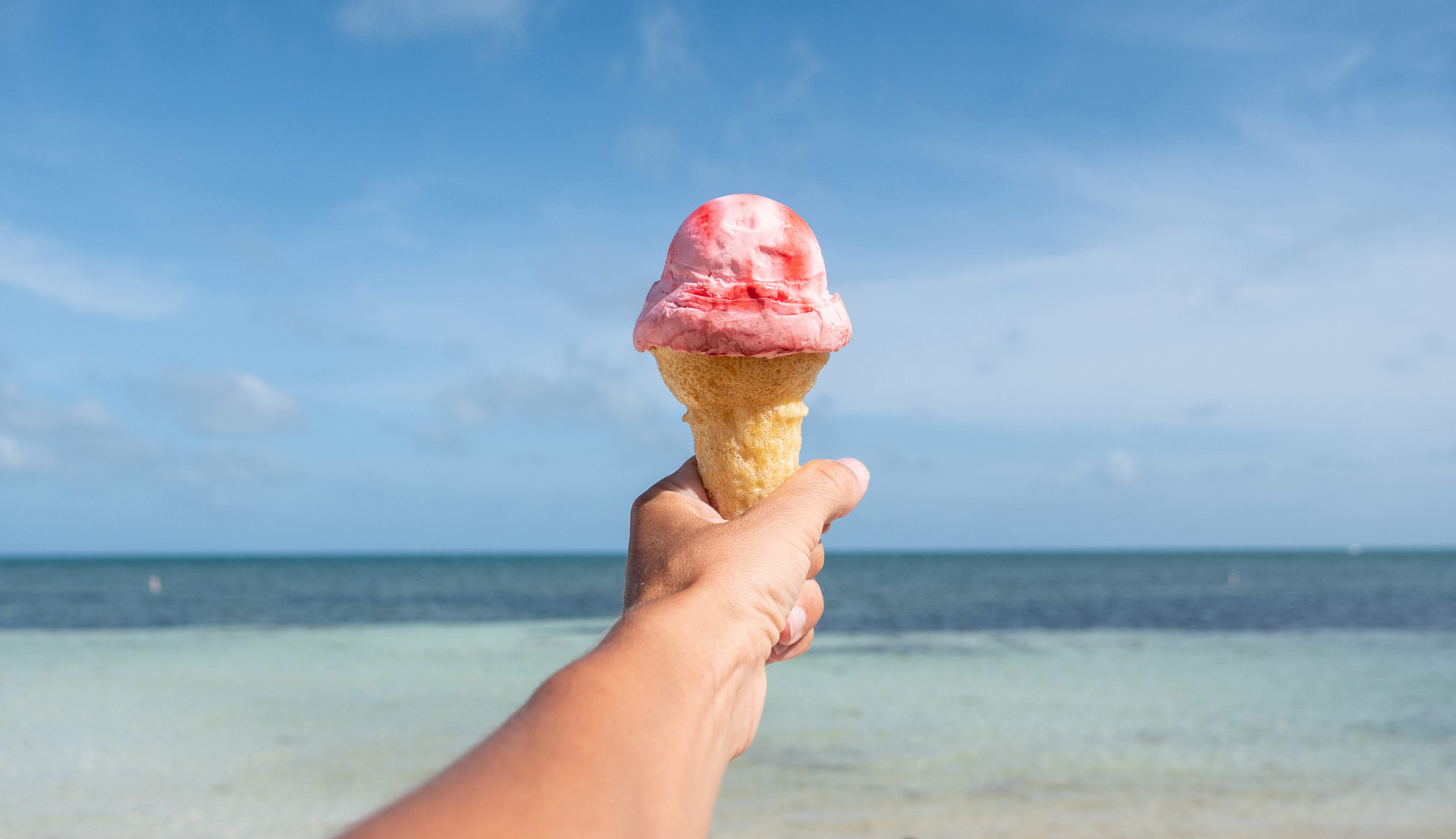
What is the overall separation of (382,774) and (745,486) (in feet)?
29.1

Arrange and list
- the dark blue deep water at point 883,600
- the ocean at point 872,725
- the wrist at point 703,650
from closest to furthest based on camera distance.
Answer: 1. the wrist at point 703,650
2. the ocean at point 872,725
3. the dark blue deep water at point 883,600

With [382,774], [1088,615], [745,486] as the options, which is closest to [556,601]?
[1088,615]

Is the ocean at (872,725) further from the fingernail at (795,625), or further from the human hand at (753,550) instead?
the human hand at (753,550)

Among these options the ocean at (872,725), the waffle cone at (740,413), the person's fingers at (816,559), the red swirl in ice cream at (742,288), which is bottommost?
the ocean at (872,725)

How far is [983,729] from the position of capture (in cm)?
1120

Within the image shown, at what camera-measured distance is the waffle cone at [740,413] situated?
2445 millimetres

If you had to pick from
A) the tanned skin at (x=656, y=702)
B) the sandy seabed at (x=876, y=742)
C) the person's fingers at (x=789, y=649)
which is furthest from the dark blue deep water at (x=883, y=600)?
the tanned skin at (x=656, y=702)

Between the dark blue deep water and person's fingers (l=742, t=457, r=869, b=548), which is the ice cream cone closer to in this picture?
person's fingers (l=742, t=457, r=869, b=548)

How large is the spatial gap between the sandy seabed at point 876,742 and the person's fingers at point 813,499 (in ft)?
19.9

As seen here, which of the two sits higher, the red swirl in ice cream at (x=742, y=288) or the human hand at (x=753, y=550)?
the red swirl in ice cream at (x=742, y=288)

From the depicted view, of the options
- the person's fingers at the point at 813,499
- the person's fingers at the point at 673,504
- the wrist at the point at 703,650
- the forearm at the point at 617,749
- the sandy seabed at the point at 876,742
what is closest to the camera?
the forearm at the point at 617,749

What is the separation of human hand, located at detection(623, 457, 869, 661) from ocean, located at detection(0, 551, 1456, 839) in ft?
19.9

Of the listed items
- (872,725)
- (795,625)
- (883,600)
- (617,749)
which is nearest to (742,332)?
(795,625)

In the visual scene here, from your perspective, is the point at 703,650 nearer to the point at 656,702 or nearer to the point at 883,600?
the point at 656,702
